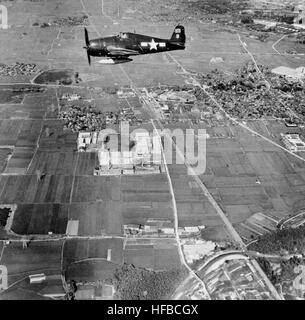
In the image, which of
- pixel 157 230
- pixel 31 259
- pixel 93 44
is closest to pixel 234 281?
pixel 157 230

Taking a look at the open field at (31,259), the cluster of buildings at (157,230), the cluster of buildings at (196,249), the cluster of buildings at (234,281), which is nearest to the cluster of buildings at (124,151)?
the cluster of buildings at (157,230)

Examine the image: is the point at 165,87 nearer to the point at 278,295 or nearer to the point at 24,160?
the point at 24,160

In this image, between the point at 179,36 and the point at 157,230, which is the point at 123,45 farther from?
the point at 157,230

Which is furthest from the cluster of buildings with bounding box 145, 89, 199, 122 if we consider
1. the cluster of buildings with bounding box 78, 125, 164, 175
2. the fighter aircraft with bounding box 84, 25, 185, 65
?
the fighter aircraft with bounding box 84, 25, 185, 65

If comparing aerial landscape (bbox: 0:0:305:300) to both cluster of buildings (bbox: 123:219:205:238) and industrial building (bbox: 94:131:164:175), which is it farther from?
industrial building (bbox: 94:131:164:175)

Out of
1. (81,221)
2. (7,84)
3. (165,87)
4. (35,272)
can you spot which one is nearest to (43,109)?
(7,84)
